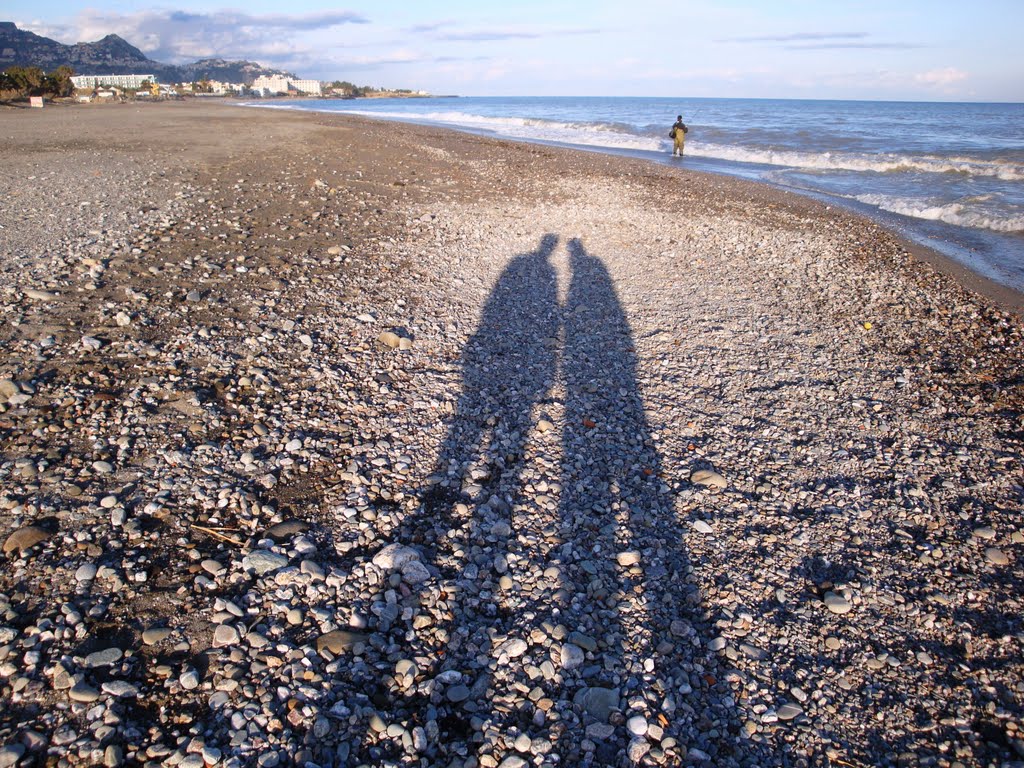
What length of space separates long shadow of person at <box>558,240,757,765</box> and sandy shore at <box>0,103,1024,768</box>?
22 mm

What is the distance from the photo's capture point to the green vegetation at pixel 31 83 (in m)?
42.2

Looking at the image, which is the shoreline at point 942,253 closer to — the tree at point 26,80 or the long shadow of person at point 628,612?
the long shadow of person at point 628,612

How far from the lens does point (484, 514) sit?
15.1ft

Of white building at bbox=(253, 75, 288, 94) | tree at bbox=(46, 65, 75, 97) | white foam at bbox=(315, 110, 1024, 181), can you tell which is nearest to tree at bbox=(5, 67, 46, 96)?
tree at bbox=(46, 65, 75, 97)

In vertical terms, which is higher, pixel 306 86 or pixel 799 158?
pixel 306 86

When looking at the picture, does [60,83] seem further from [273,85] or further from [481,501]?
[273,85]

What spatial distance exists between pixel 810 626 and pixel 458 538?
8.22ft

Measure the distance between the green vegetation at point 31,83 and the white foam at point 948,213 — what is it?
5590 cm

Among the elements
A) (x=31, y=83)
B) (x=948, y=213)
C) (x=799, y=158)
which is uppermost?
(x=31, y=83)

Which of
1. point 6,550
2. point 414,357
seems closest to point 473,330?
point 414,357

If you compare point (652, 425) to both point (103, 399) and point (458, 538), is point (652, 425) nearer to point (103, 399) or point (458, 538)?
point (458, 538)

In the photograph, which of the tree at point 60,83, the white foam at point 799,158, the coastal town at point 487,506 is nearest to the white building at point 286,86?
the tree at point 60,83

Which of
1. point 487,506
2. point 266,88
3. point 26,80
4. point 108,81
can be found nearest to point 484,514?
point 487,506

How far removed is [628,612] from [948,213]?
19.4 meters
